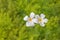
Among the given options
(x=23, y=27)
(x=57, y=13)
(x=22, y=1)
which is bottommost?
(x=23, y=27)

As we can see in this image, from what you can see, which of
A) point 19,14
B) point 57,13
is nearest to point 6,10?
point 19,14

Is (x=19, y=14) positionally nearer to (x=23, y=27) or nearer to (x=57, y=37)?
(x=23, y=27)

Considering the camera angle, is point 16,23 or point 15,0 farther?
point 15,0

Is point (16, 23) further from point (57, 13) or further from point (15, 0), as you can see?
point (57, 13)

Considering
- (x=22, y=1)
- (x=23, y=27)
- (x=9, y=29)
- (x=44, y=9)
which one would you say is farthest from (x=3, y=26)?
(x=44, y=9)

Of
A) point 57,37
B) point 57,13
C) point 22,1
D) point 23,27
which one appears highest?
point 22,1

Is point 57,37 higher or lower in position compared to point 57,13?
lower
